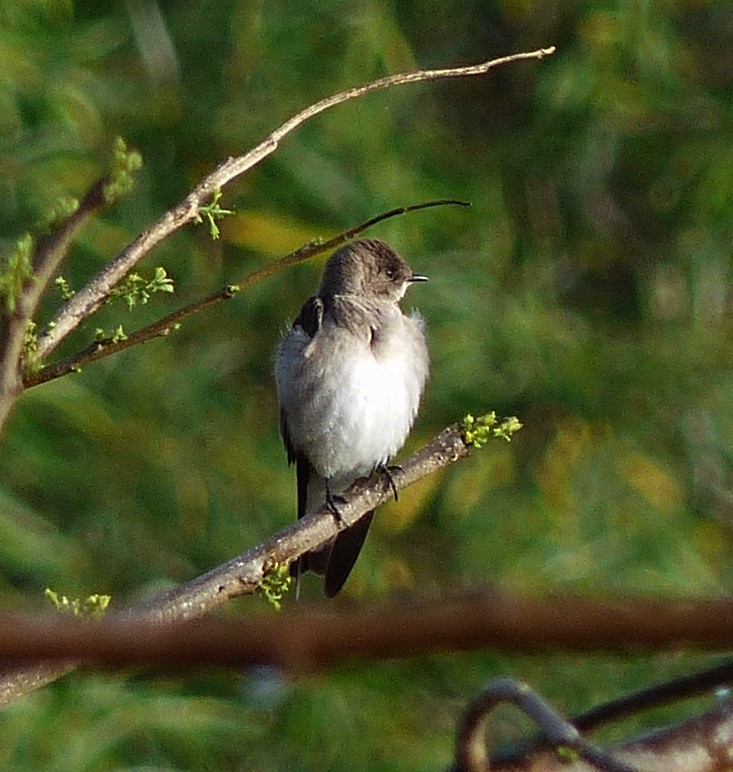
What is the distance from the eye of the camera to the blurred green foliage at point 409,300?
6.52 metres

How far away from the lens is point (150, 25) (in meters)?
7.70

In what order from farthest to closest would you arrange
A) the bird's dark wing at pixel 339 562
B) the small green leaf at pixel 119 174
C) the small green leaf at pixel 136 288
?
the bird's dark wing at pixel 339 562
the small green leaf at pixel 136 288
the small green leaf at pixel 119 174

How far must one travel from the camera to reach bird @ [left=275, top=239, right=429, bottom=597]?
14.1ft

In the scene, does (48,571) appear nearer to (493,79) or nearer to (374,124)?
(374,124)

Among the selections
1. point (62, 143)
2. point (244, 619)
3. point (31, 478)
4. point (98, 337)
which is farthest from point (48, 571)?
point (244, 619)

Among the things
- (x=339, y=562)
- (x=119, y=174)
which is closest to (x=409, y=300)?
(x=339, y=562)

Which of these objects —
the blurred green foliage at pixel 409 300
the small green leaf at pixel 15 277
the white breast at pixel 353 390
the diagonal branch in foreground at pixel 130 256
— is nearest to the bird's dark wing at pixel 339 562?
the white breast at pixel 353 390

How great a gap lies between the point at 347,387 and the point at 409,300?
8.31 feet

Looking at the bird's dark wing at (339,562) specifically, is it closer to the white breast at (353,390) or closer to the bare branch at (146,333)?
the white breast at (353,390)

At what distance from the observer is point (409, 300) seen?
6812 mm

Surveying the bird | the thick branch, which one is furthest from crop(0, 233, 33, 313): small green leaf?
the bird

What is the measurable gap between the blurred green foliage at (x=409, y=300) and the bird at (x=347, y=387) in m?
1.87

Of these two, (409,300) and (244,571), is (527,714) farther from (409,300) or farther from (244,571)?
(409,300)

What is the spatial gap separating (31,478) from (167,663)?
6466 mm
